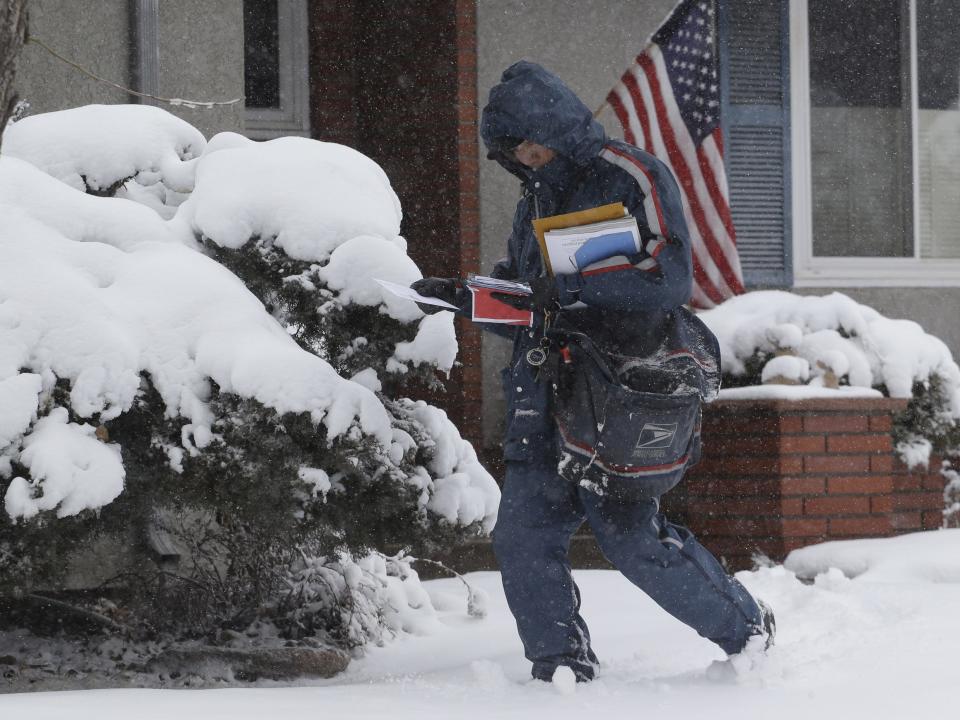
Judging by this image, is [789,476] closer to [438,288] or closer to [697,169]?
[697,169]

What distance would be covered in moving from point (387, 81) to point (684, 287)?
14.6 ft

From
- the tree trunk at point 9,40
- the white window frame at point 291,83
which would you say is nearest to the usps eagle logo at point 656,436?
the tree trunk at point 9,40

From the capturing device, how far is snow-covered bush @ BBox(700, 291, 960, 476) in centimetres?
653

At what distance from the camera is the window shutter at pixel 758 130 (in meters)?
7.66

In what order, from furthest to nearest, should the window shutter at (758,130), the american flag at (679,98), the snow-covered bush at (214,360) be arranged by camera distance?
the window shutter at (758,130), the american flag at (679,98), the snow-covered bush at (214,360)

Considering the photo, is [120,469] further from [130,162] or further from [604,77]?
[604,77]

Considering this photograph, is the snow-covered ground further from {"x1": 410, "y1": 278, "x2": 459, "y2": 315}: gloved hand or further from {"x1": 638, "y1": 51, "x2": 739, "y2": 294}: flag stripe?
{"x1": 638, "y1": 51, "x2": 739, "y2": 294}: flag stripe

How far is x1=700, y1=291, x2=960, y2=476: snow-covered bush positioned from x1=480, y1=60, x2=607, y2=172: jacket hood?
126 inches

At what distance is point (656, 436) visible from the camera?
3379 mm

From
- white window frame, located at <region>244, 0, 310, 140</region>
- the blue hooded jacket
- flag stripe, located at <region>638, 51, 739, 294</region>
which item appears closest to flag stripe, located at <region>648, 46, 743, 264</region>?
flag stripe, located at <region>638, 51, 739, 294</region>

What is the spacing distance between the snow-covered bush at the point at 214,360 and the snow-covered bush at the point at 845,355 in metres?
2.71

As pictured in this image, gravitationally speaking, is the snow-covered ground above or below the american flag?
below

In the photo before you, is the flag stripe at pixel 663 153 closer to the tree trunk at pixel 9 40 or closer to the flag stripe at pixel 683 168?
the flag stripe at pixel 683 168

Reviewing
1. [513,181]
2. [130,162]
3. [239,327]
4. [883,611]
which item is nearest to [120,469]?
[239,327]
